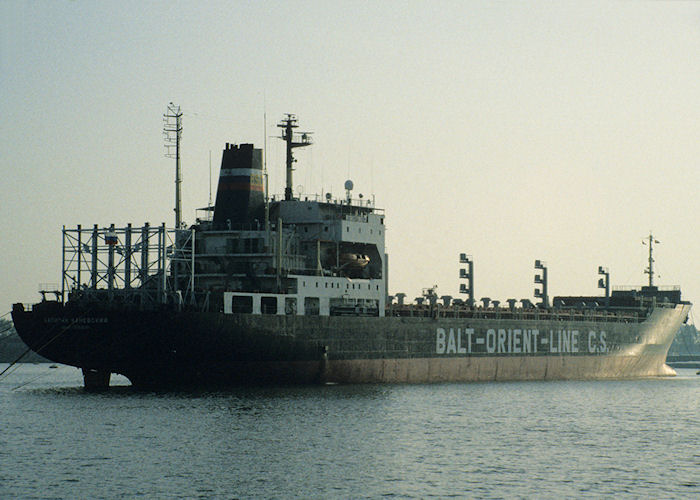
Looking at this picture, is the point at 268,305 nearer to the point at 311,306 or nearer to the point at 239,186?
the point at 311,306

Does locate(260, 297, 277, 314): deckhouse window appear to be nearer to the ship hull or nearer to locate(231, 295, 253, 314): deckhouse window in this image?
locate(231, 295, 253, 314): deckhouse window

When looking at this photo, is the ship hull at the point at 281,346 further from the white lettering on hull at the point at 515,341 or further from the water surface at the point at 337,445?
the water surface at the point at 337,445

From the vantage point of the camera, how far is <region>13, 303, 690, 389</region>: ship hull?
48.1 m

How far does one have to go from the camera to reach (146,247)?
2083 inches

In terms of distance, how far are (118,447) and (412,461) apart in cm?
945

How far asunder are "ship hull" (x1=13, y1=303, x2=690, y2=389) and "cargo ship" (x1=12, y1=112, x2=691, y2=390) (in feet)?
0.22

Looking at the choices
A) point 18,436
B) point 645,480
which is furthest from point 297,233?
point 645,480

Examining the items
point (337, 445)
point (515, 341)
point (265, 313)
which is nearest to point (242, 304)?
point (265, 313)

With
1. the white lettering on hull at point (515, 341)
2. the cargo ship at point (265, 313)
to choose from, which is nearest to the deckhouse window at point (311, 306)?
the cargo ship at point (265, 313)

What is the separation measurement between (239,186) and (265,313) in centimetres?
860

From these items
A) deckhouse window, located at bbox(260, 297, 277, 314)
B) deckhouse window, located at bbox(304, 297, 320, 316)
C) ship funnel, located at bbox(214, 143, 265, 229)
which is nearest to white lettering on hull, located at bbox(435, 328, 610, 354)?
deckhouse window, located at bbox(304, 297, 320, 316)

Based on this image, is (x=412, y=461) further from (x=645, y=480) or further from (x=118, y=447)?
(x=118, y=447)

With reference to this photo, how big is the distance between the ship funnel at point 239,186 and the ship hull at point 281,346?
767 centimetres

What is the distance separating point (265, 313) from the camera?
5156 cm
